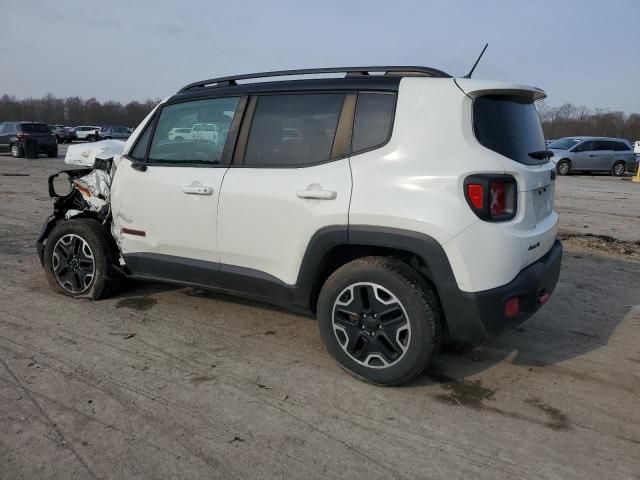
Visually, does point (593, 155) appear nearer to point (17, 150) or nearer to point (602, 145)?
point (602, 145)

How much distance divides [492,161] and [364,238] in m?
0.85

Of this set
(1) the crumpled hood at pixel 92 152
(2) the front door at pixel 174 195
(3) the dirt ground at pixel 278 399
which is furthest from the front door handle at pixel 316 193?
(1) the crumpled hood at pixel 92 152

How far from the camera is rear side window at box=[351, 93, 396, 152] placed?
3.16 metres

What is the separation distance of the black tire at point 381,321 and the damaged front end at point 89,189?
93.9 inches

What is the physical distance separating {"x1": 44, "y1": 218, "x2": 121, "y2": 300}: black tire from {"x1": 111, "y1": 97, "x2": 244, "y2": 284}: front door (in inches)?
7.9

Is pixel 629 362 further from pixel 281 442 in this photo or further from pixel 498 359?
pixel 281 442

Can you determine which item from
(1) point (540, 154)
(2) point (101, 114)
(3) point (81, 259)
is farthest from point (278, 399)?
(2) point (101, 114)

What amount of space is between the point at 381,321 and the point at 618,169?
23.1m

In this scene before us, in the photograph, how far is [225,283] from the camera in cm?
379

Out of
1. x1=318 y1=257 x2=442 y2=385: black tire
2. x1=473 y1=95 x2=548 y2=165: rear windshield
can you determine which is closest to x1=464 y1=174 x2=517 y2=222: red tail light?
x1=473 y1=95 x2=548 y2=165: rear windshield

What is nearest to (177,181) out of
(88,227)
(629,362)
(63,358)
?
(88,227)

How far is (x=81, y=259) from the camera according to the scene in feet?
14.9

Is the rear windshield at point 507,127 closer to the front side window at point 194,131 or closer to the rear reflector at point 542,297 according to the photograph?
the rear reflector at point 542,297

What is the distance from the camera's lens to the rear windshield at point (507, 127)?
3.01m
